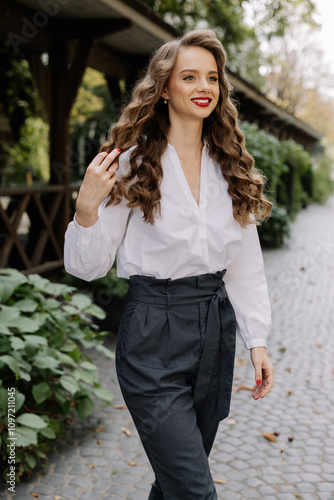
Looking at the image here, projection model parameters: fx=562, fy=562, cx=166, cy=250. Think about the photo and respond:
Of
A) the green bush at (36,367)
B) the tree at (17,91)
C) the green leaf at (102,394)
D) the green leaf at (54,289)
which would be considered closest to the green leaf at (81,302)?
the green bush at (36,367)

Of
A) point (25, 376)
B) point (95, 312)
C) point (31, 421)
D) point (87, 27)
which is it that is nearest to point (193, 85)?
point (25, 376)

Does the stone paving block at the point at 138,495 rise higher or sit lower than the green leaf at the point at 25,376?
lower

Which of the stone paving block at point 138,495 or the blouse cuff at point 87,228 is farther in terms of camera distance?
the stone paving block at point 138,495

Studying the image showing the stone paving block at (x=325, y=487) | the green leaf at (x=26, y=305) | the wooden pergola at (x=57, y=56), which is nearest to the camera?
the stone paving block at (x=325, y=487)

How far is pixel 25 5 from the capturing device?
5758mm

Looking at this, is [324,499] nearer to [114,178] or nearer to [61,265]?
[114,178]

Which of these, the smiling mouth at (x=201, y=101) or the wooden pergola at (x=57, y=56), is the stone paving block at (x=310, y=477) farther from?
the wooden pergola at (x=57, y=56)

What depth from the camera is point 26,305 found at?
325cm

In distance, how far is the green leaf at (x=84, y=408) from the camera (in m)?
3.46

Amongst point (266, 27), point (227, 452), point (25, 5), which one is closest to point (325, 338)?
point (227, 452)

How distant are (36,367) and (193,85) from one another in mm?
2017

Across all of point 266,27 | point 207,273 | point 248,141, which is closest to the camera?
point 207,273

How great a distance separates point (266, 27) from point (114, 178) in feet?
59.5

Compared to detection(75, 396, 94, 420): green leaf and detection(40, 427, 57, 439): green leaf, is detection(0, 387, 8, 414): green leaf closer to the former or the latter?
detection(40, 427, 57, 439): green leaf
